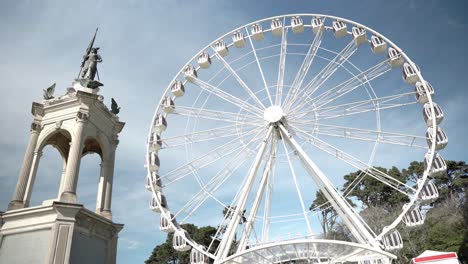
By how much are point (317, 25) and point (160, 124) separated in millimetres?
11265

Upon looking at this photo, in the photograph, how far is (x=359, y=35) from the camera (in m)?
21.2

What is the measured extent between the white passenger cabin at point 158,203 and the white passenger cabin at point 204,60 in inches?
340

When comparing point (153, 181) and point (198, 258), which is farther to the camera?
point (153, 181)

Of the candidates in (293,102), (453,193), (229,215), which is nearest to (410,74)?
(293,102)

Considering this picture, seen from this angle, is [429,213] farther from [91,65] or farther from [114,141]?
[91,65]

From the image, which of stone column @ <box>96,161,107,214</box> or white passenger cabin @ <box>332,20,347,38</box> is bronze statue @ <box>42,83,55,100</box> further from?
white passenger cabin @ <box>332,20,347,38</box>

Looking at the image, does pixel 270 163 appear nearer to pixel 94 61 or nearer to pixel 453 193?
pixel 94 61

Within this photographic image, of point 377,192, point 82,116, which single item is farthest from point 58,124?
point 377,192

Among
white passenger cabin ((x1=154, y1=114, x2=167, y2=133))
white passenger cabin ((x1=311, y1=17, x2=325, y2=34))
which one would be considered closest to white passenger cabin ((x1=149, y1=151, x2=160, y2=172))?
white passenger cabin ((x1=154, y1=114, x2=167, y2=133))

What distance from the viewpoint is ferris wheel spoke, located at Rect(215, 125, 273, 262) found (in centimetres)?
1780

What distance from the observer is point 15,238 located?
1633cm

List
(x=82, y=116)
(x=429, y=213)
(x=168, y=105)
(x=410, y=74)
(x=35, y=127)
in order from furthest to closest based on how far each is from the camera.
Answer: (x=429, y=213) < (x=168, y=105) < (x=410, y=74) < (x=35, y=127) < (x=82, y=116)

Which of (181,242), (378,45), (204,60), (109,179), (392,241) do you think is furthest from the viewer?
(204,60)

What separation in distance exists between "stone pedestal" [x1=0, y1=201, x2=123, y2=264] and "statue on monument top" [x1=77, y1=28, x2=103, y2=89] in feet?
24.3
